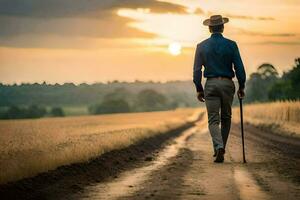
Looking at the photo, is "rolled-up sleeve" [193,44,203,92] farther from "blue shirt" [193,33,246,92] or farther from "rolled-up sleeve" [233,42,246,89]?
"rolled-up sleeve" [233,42,246,89]

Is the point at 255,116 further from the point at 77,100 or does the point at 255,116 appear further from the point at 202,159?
the point at 77,100

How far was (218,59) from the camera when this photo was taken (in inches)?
536

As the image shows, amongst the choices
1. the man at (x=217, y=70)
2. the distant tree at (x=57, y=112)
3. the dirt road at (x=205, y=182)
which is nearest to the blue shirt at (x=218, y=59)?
the man at (x=217, y=70)

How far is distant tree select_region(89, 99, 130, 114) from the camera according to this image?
123 meters

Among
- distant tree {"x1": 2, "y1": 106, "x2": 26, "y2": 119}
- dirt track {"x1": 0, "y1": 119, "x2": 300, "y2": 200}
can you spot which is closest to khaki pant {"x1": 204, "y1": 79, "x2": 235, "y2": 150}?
dirt track {"x1": 0, "y1": 119, "x2": 300, "y2": 200}

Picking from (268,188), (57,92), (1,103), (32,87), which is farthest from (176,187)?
(57,92)

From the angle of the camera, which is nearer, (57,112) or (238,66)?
(238,66)

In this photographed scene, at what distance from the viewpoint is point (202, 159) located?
15.0 m

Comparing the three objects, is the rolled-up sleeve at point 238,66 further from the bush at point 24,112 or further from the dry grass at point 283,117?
the bush at point 24,112

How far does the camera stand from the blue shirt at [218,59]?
13.6 metres

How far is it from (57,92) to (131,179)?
316 feet

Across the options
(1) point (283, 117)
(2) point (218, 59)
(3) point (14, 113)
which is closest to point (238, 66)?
(2) point (218, 59)

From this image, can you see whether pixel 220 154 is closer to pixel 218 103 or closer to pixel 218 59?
pixel 218 103

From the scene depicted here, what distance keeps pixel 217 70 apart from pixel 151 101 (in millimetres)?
150897
